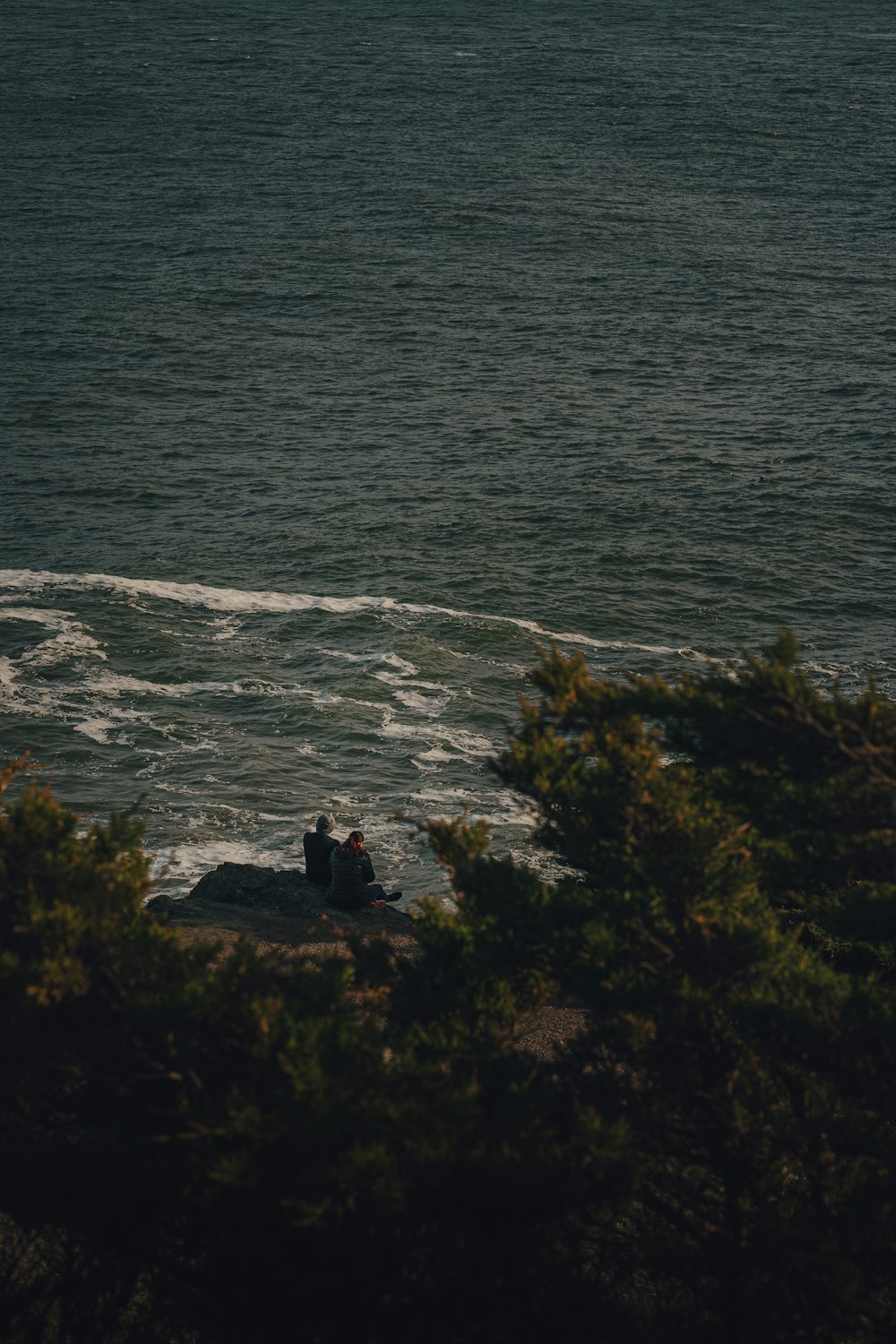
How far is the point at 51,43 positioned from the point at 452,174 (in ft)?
168

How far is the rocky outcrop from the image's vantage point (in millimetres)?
19375

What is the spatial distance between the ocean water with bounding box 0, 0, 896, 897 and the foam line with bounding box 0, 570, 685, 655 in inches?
7.6

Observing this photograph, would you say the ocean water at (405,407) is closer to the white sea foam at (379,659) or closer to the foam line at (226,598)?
the white sea foam at (379,659)

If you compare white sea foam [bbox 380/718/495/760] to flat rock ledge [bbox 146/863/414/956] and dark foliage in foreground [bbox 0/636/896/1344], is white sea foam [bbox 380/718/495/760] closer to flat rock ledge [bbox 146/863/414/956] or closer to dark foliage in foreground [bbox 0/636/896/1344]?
flat rock ledge [bbox 146/863/414/956]

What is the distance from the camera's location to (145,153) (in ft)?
290

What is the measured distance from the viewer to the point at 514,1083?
32.9ft

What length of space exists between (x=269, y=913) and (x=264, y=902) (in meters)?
0.45

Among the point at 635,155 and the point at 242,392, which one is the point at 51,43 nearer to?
the point at 635,155

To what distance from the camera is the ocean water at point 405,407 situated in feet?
111

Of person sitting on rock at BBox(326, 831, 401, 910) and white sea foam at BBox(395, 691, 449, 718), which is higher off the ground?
person sitting on rock at BBox(326, 831, 401, 910)

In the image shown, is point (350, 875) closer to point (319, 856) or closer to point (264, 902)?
point (319, 856)

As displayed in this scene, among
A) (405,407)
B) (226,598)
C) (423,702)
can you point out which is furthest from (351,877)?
(405,407)

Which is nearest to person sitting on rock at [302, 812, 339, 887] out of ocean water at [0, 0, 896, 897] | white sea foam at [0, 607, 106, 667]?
ocean water at [0, 0, 896, 897]

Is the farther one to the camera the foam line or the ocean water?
the foam line
